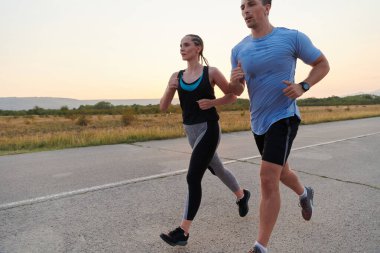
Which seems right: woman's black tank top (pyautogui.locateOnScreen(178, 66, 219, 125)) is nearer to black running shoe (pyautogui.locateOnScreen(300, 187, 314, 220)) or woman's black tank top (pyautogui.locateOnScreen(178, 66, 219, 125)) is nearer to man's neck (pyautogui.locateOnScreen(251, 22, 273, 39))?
man's neck (pyautogui.locateOnScreen(251, 22, 273, 39))

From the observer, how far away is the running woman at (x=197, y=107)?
3.20 metres

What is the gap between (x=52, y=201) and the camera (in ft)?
14.7

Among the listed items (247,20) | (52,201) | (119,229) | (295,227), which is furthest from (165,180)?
(247,20)

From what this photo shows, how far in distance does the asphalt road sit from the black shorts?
0.84m

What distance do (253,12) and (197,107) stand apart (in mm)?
991

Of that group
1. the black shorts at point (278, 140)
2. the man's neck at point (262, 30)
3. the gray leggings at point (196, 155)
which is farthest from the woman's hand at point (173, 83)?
the black shorts at point (278, 140)

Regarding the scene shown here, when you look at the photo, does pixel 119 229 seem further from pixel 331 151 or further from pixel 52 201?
pixel 331 151

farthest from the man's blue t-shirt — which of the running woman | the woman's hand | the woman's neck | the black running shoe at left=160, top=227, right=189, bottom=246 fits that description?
the black running shoe at left=160, top=227, right=189, bottom=246

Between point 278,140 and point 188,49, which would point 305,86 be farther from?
point 188,49

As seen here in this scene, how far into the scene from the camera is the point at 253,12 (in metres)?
2.89

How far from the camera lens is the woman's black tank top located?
324 centimetres

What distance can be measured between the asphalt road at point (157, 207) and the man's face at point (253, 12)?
6.44 ft

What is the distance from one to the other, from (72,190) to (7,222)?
1.36 meters

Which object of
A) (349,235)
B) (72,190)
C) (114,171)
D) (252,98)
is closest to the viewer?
(252,98)
